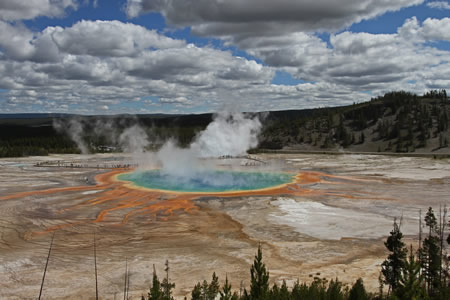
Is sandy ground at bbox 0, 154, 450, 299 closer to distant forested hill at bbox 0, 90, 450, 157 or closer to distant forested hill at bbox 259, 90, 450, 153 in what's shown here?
distant forested hill at bbox 0, 90, 450, 157

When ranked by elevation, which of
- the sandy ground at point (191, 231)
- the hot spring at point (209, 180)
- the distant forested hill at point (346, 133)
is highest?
the distant forested hill at point (346, 133)

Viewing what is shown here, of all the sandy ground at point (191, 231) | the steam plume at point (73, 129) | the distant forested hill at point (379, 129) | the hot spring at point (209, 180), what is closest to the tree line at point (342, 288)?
the sandy ground at point (191, 231)

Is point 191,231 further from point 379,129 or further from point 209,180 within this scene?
point 379,129

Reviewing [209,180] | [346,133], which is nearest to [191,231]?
[209,180]

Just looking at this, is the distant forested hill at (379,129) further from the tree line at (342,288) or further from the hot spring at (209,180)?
the tree line at (342,288)

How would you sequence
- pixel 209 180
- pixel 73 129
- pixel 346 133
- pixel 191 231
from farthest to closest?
pixel 73 129
pixel 346 133
pixel 209 180
pixel 191 231

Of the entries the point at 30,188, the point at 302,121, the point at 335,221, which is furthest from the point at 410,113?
the point at 30,188

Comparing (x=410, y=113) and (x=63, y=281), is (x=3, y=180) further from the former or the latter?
(x=410, y=113)
